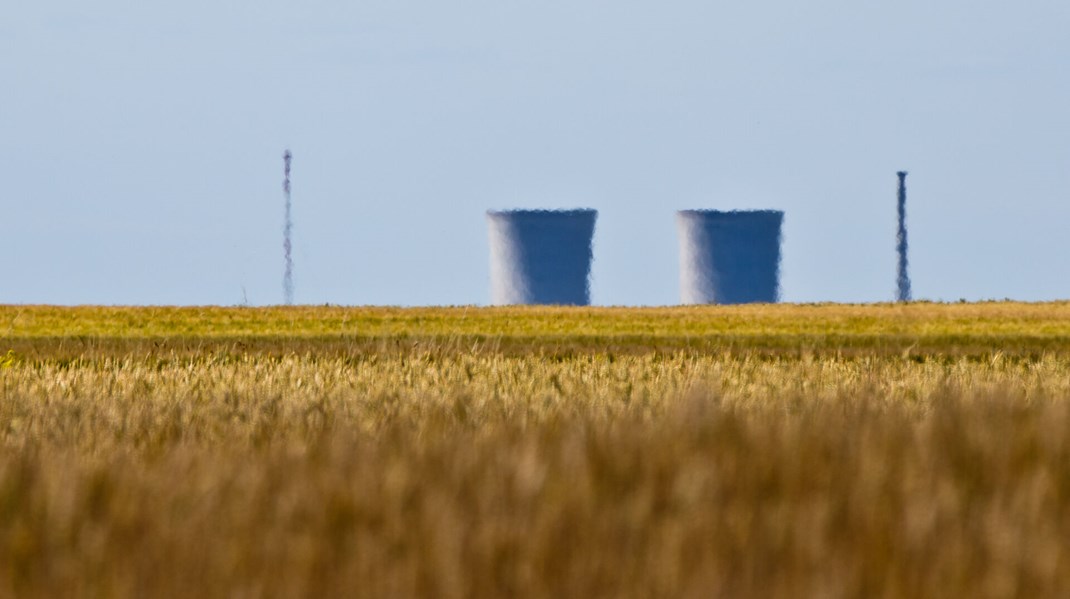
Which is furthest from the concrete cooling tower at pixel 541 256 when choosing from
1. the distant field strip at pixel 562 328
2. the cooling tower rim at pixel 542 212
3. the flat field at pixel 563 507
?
the flat field at pixel 563 507

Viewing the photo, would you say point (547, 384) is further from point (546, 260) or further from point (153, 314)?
point (546, 260)

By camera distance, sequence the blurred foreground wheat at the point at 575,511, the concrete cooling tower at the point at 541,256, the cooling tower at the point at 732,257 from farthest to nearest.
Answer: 1. the concrete cooling tower at the point at 541,256
2. the cooling tower at the point at 732,257
3. the blurred foreground wheat at the point at 575,511

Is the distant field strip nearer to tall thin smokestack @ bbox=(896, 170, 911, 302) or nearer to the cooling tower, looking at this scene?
the cooling tower

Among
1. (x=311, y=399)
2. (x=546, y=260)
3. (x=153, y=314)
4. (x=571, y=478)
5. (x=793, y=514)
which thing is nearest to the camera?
(x=793, y=514)

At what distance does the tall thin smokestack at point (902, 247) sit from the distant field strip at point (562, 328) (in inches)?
2688

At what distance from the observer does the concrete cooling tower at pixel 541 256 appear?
359 ft

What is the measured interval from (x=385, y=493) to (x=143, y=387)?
28.1 ft

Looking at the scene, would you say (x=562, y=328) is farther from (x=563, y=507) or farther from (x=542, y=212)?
(x=542, y=212)

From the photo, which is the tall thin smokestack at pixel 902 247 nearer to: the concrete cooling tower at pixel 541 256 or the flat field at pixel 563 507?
the concrete cooling tower at pixel 541 256

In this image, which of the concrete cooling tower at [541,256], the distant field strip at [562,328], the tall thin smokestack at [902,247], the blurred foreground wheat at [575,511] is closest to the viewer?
the blurred foreground wheat at [575,511]

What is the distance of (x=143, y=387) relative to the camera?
12789 mm

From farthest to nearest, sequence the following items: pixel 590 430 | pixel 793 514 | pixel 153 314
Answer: pixel 153 314, pixel 590 430, pixel 793 514

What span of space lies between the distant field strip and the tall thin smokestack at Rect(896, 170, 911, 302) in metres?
68.3

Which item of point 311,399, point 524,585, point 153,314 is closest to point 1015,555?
point 524,585
